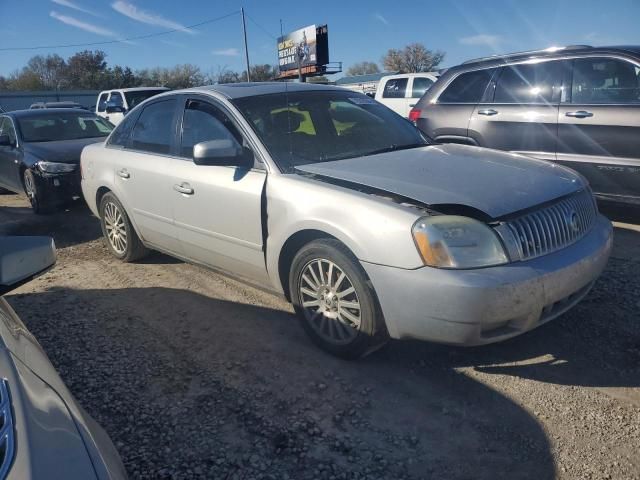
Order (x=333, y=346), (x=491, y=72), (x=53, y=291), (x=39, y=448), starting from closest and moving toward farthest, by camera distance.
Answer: (x=39, y=448)
(x=333, y=346)
(x=53, y=291)
(x=491, y=72)

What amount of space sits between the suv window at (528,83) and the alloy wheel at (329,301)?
3.83m

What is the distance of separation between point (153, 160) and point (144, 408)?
230cm

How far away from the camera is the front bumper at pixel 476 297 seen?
2.50 m

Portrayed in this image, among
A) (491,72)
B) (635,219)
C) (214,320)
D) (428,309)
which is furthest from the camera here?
(491,72)

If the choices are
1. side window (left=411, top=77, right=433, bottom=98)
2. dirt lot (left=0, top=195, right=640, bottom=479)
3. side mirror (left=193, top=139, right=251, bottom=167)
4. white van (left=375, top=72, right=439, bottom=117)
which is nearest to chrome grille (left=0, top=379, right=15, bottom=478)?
dirt lot (left=0, top=195, right=640, bottom=479)

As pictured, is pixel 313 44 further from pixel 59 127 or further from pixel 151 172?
pixel 151 172

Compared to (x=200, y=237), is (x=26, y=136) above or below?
above

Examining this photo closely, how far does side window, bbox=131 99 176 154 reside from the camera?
4.32 meters

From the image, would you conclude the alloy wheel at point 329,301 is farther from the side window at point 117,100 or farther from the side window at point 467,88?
the side window at point 117,100

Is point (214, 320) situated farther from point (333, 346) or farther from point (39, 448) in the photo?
point (39, 448)

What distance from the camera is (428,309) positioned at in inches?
102

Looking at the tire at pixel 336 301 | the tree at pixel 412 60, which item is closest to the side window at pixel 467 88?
the tire at pixel 336 301

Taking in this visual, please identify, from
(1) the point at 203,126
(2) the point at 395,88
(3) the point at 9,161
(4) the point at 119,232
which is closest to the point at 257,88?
(1) the point at 203,126

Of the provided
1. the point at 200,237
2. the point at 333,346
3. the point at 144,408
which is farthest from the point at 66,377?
the point at 333,346
